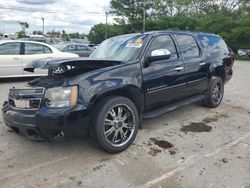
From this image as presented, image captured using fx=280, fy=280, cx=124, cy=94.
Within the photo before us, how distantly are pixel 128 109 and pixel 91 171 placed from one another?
1.04 m

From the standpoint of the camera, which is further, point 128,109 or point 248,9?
point 248,9

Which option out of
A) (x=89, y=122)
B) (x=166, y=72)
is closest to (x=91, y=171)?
(x=89, y=122)

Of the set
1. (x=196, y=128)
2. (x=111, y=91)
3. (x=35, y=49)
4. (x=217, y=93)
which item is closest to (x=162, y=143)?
(x=196, y=128)

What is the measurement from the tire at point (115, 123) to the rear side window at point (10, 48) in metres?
6.73

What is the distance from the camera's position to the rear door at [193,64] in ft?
17.1

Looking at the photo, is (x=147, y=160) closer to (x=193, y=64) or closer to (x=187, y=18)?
(x=193, y=64)

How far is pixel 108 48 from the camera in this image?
5156 millimetres

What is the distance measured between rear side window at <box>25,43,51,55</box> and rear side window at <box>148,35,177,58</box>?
6.17 meters

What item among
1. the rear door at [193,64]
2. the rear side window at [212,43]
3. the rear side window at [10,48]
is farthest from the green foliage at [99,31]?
the rear door at [193,64]

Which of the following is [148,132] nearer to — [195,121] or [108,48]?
[195,121]

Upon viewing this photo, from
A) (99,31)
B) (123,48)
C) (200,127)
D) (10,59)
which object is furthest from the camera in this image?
(99,31)

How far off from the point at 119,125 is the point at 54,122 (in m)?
0.95

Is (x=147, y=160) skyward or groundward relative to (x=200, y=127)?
groundward

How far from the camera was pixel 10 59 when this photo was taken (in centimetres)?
930
